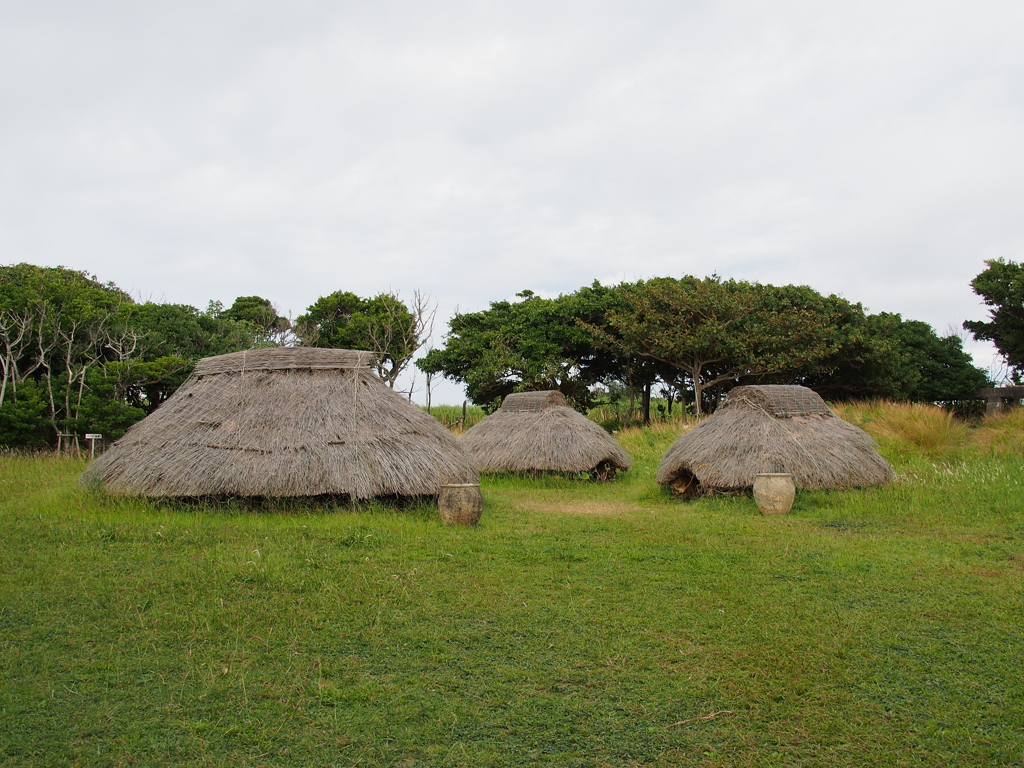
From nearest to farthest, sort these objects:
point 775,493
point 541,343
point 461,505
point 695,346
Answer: point 461,505, point 775,493, point 695,346, point 541,343

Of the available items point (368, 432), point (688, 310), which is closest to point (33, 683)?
point (368, 432)

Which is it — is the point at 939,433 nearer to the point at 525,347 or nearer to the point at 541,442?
the point at 541,442

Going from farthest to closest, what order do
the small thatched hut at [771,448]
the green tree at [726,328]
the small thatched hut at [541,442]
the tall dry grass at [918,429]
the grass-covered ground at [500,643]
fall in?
the green tree at [726,328], the tall dry grass at [918,429], the small thatched hut at [541,442], the small thatched hut at [771,448], the grass-covered ground at [500,643]

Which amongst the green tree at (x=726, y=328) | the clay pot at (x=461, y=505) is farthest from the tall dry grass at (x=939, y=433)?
the clay pot at (x=461, y=505)

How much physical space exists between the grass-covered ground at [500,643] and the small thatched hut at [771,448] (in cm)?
220

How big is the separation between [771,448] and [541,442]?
454cm

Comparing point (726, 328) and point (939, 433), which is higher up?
point (726, 328)

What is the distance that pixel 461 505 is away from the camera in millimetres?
8000

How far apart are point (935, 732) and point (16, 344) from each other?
17474mm

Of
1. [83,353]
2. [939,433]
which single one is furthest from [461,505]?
[83,353]

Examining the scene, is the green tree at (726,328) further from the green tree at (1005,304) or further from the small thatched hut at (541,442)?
the small thatched hut at (541,442)

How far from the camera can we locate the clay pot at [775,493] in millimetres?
9180

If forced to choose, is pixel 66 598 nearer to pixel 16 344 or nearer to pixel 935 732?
pixel 935 732

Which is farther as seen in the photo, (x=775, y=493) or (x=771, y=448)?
(x=771, y=448)
